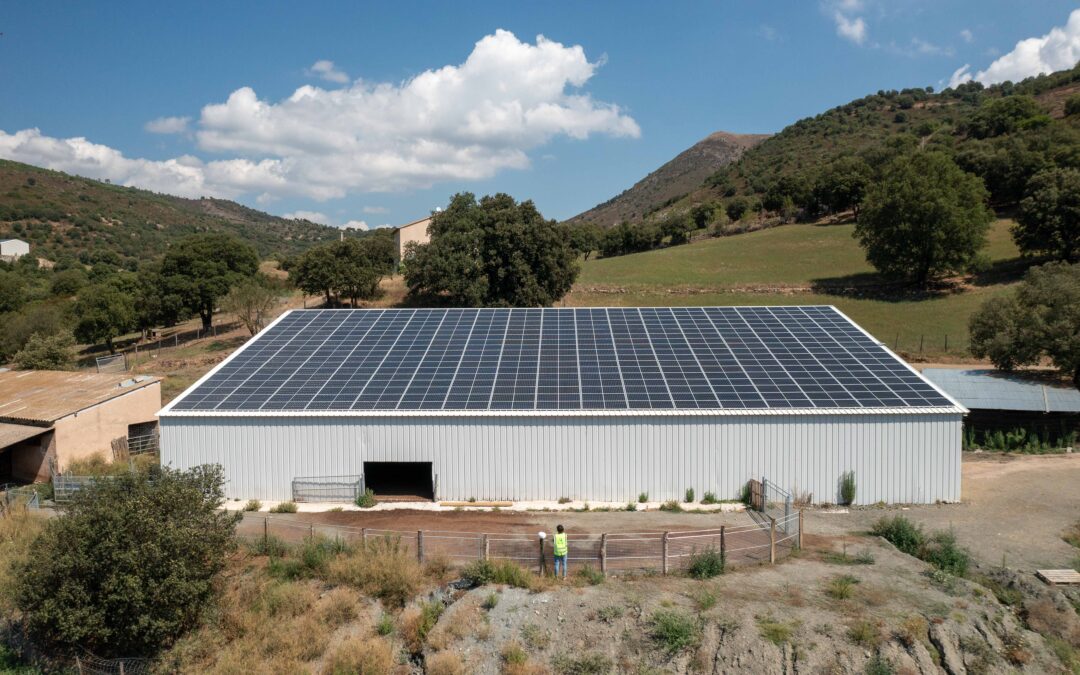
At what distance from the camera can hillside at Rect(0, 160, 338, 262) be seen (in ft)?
429

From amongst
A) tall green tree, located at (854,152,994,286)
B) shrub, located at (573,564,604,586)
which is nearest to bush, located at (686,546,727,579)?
shrub, located at (573,564,604,586)

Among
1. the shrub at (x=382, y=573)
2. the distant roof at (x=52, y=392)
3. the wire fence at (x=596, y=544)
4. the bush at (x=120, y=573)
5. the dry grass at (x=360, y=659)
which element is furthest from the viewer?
the distant roof at (x=52, y=392)

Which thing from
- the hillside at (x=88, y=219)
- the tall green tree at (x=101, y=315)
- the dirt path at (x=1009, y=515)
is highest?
the hillside at (x=88, y=219)

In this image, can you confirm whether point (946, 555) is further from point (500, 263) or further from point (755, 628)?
point (500, 263)

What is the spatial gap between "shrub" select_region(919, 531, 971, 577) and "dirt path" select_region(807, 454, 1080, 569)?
0.83 metres

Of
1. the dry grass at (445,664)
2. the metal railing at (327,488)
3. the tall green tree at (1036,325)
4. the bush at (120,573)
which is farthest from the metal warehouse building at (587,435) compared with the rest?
the tall green tree at (1036,325)

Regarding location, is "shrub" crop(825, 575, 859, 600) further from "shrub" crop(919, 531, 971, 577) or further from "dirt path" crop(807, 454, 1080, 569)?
"dirt path" crop(807, 454, 1080, 569)

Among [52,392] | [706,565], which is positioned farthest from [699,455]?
[52,392]

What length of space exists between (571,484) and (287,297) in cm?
5480

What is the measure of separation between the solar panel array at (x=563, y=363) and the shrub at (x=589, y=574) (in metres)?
7.36

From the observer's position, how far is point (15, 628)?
606 inches

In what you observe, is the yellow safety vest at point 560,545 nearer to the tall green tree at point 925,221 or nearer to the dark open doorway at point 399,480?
the dark open doorway at point 399,480

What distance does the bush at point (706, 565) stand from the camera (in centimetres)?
1548

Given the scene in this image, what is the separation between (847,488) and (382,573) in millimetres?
15679
